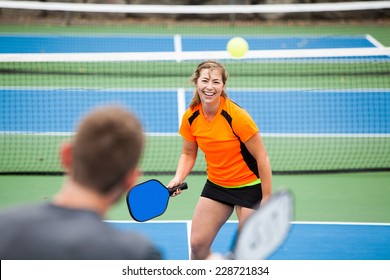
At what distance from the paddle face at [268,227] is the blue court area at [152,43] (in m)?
14.9

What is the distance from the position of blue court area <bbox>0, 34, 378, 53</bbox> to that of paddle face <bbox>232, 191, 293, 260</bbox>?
1493 centimetres

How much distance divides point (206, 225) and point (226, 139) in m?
0.77

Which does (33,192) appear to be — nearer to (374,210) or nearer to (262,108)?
(374,210)

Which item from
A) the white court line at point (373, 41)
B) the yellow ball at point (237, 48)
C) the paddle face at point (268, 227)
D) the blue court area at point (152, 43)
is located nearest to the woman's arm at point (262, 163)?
the paddle face at point (268, 227)

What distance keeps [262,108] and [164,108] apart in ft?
6.03

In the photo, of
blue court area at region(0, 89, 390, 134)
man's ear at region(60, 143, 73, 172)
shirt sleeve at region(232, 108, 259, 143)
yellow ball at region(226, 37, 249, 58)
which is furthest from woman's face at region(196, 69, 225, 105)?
blue court area at region(0, 89, 390, 134)

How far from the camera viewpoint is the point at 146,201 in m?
5.20

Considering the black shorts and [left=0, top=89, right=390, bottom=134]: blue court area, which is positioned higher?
[left=0, top=89, right=390, bottom=134]: blue court area

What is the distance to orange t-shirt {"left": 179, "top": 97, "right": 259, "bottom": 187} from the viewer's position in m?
6.15

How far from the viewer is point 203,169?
35.5ft

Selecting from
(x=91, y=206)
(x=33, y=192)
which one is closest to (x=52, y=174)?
(x=33, y=192)

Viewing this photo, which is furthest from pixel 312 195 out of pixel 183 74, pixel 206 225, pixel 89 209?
pixel 89 209

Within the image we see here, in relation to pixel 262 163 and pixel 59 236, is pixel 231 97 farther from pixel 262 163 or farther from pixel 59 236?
pixel 59 236

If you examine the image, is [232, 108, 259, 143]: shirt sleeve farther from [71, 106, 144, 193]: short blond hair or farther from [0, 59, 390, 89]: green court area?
[0, 59, 390, 89]: green court area
